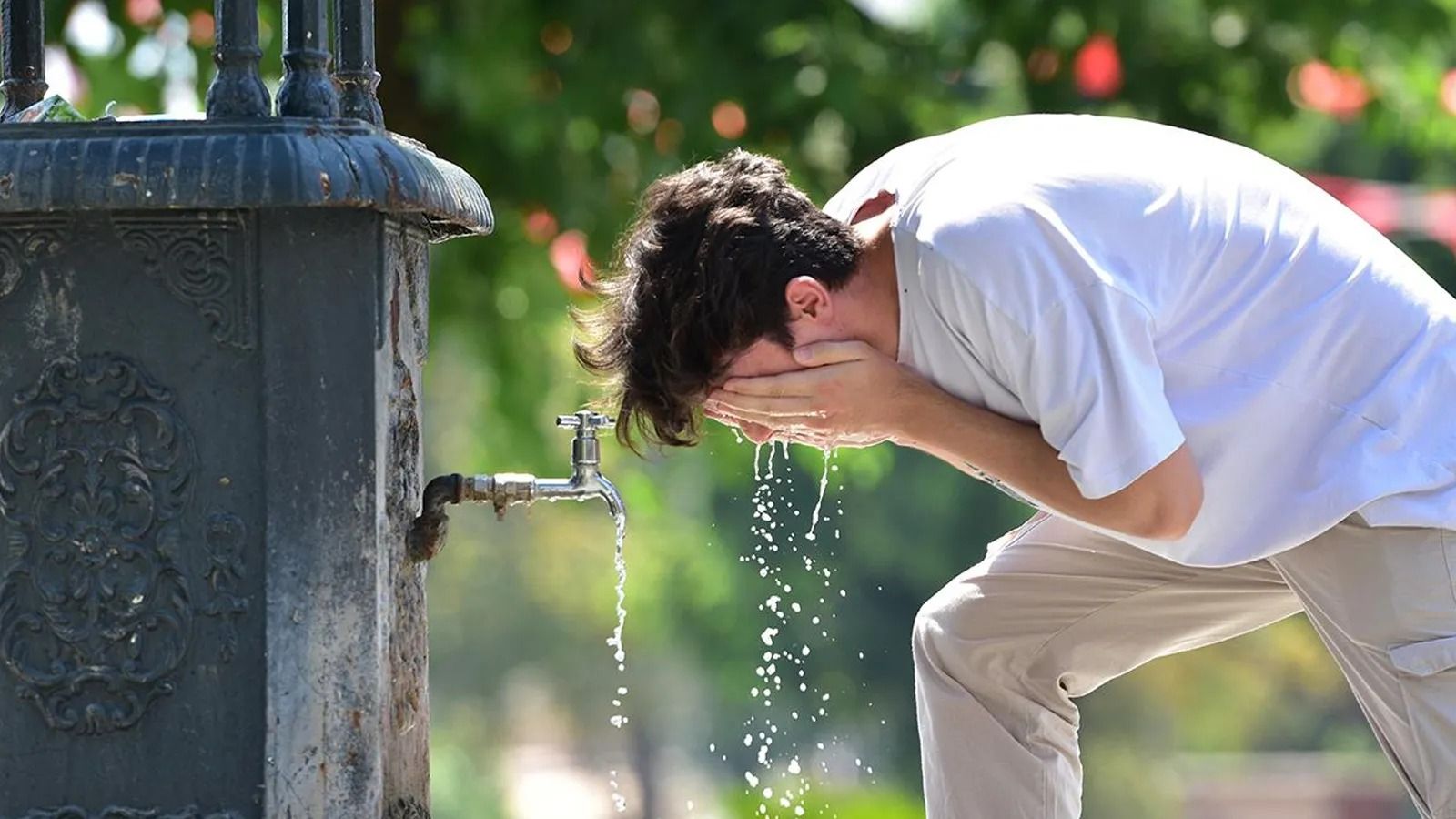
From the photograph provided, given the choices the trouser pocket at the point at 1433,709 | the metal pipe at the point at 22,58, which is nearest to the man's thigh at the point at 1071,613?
the trouser pocket at the point at 1433,709

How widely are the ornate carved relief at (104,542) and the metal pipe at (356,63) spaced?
1.61ft

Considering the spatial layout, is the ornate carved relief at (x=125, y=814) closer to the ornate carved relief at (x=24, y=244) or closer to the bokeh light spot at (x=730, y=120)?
the ornate carved relief at (x=24, y=244)

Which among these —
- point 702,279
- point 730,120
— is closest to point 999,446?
point 702,279

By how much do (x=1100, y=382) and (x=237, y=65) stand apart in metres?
1.12

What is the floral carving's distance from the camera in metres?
2.51

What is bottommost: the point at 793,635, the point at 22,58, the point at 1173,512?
the point at 793,635

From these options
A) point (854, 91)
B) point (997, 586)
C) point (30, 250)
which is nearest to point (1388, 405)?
point (997, 586)

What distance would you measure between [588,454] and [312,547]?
1.71 ft

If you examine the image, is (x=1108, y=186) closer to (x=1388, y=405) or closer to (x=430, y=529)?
(x=1388, y=405)

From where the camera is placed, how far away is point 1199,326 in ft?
→ 8.25

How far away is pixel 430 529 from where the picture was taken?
270 centimetres

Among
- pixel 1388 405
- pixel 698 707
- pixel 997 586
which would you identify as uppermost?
pixel 1388 405

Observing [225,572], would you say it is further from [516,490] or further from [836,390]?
[836,390]

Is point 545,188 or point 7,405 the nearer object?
point 7,405
